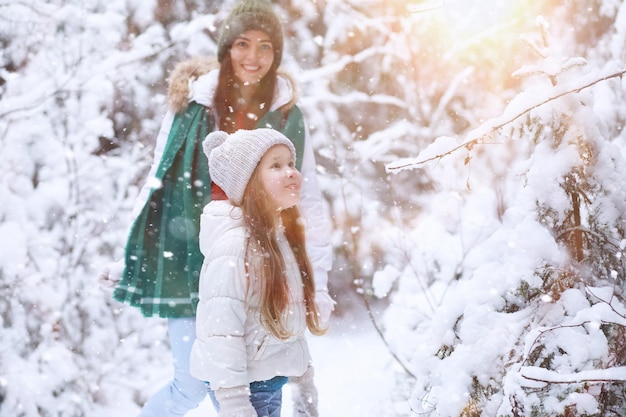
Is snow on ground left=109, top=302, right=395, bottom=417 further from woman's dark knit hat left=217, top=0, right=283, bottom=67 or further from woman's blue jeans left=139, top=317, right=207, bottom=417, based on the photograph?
woman's dark knit hat left=217, top=0, right=283, bottom=67

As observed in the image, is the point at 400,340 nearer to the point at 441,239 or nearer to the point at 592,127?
the point at 441,239

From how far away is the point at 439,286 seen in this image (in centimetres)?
463

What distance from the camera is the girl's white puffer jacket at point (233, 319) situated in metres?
1.90

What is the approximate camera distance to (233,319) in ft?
6.28

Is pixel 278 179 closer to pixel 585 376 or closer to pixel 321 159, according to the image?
pixel 585 376

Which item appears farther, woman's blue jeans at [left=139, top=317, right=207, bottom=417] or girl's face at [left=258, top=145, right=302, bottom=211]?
woman's blue jeans at [left=139, top=317, right=207, bottom=417]

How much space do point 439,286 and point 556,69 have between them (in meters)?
3.01

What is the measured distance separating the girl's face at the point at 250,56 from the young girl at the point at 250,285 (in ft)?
1.82

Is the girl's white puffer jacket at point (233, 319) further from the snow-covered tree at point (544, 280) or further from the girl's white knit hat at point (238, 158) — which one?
the snow-covered tree at point (544, 280)

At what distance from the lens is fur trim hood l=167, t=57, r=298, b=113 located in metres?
2.65

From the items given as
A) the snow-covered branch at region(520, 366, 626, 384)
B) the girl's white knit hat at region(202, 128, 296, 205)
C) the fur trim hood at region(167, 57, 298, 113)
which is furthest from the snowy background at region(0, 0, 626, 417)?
the snow-covered branch at region(520, 366, 626, 384)

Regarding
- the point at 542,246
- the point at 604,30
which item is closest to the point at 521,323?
the point at 542,246

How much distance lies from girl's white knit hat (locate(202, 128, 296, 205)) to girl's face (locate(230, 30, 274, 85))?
0.62m

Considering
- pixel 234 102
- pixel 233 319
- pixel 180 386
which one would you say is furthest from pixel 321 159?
pixel 233 319
